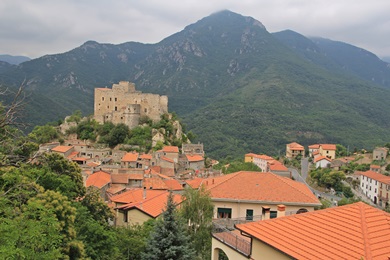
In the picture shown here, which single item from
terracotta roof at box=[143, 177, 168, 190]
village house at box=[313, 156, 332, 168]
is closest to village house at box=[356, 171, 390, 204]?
village house at box=[313, 156, 332, 168]

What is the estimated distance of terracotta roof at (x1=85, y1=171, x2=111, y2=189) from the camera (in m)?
36.1

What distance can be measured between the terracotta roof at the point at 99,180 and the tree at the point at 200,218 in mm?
18257

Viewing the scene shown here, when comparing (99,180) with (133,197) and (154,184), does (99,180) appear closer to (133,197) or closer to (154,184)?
(154,184)

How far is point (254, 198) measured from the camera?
67.6 ft

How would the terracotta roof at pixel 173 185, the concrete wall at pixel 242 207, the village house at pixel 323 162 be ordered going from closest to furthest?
the concrete wall at pixel 242 207 < the terracotta roof at pixel 173 185 < the village house at pixel 323 162

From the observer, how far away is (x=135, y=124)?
67812 millimetres

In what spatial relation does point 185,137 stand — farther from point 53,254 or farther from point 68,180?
point 53,254

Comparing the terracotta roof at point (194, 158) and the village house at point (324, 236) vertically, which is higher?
the village house at point (324, 236)

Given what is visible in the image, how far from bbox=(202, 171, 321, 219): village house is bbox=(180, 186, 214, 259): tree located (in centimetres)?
148

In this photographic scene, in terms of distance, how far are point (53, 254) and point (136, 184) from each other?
31670mm

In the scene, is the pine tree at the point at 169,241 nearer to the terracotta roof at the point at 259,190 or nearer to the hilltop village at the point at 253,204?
the hilltop village at the point at 253,204

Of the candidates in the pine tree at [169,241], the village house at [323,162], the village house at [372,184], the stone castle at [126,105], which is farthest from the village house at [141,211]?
the village house at [323,162]

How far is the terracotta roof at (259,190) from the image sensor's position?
20609mm

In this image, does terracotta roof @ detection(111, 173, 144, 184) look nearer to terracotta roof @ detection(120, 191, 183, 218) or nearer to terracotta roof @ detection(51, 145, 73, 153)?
terracotta roof @ detection(120, 191, 183, 218)
